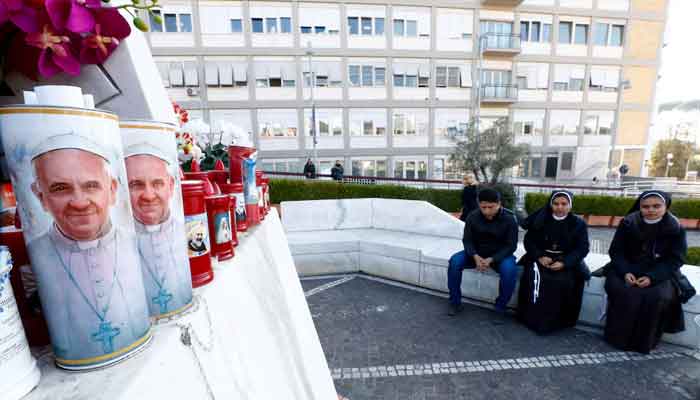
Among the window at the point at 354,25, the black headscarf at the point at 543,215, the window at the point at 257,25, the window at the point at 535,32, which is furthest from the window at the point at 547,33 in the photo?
the black headscarf at the point at 543,215

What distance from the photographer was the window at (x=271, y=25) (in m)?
14.7

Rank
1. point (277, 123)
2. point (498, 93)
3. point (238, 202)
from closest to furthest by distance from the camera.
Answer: point (238, 202)
point (277, 123)
point (498, 93)

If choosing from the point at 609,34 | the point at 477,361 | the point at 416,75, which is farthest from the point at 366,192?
the point at 609,34

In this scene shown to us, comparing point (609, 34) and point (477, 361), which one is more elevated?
point (609, 34)

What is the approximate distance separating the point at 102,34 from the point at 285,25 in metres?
16.6

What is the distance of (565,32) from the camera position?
1714 cm

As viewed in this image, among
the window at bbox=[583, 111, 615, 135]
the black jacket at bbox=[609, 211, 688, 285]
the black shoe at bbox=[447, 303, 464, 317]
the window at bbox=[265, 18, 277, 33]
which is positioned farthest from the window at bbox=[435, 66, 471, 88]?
the black shoe at bbox=[447, 303, 464, 317]

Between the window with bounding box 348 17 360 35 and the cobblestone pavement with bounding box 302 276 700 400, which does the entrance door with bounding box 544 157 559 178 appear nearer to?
the window with bounding box 348 17 360 35

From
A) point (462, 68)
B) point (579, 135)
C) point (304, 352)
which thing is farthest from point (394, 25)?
point (304, 352)

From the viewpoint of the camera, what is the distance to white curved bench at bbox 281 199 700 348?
3.25 metres

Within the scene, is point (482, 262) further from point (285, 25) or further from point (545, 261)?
point (285, 25)

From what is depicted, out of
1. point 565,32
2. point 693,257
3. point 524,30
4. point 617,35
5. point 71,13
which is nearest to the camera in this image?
point 71,13

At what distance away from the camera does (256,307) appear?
44.2 inches

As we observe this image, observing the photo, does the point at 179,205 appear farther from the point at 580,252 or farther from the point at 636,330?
the point at 636,330
